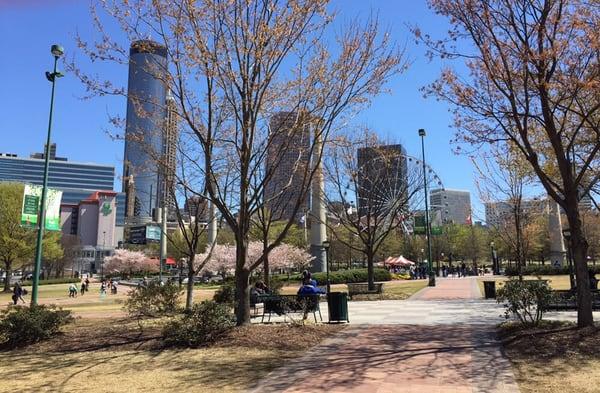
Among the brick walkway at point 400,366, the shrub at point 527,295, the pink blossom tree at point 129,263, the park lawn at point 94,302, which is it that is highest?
the pink blossom tree at point 129,263

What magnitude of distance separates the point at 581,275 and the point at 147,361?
341 inches

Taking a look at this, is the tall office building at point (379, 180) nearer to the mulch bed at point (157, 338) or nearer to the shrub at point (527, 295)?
the mulch bed at point (157, 338)

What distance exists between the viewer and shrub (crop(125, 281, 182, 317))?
14.3 m

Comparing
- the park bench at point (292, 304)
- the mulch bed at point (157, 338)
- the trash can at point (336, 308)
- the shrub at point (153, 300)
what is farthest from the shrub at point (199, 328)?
the shrub at point (153, 300)

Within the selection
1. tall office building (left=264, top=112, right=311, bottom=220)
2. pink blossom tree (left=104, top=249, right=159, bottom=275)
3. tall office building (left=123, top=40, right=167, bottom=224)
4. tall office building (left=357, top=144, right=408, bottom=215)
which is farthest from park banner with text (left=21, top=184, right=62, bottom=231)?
pink blossom tree (left=104, top=249, right=159, bottom=275)

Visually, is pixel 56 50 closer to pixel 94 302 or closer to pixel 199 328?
pixel 199 328

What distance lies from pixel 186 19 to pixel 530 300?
9.61 meters

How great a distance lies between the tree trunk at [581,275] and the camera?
10406 millimetres

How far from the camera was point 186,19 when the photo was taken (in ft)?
38.2

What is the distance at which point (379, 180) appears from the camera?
2969 cm

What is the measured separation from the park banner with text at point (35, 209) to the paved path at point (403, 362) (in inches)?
523

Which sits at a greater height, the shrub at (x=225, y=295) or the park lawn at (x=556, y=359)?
the shrub at (x=225, y=295)

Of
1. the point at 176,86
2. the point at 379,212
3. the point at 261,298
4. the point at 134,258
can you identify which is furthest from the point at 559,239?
the point at 134,258

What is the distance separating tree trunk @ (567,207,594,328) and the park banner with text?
17.9 m
